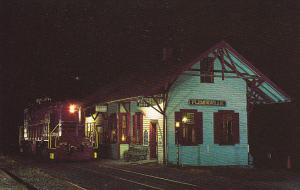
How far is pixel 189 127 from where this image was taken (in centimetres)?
2308

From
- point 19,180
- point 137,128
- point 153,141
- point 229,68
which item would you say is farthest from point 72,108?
point 19,180

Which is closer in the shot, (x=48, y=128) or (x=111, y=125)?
(x=48, y=128)

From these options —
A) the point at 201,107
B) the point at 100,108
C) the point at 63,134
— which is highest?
the point at 100,108

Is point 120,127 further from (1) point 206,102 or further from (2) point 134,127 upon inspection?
(1) point 206,102

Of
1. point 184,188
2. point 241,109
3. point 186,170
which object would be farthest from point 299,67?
point 184,188

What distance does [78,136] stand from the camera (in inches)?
955

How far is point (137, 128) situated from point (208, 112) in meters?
4.72

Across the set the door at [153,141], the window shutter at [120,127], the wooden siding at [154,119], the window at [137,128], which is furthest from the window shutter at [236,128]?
the window shutter at [120,127]

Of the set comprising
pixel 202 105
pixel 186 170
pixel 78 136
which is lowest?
pixel 186 170

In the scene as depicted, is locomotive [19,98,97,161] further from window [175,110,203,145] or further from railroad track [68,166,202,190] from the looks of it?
railroad track [68,166,202,190]

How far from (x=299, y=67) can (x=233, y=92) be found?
15179mm

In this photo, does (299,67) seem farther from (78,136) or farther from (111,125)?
(78,136)

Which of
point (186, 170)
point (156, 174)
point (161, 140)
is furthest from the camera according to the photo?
point (161, 140)

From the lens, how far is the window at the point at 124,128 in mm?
26094
